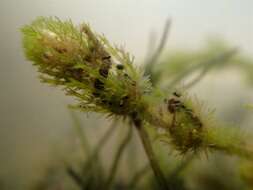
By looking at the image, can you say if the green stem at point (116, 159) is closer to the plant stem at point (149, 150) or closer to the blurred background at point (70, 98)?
the blurred background at point (70, 98)

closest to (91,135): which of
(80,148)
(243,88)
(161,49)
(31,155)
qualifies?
(80,148)

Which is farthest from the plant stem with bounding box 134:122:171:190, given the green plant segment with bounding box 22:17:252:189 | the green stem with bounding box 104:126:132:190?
the green stem with bounding box 104:126:132:190

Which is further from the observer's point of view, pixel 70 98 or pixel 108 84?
pixel 70 98

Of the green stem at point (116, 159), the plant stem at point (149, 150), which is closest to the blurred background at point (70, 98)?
the green stem at point (116, 159)

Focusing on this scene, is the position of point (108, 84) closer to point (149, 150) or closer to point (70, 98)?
point (149, 150)

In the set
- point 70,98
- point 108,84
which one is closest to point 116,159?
point 70,98

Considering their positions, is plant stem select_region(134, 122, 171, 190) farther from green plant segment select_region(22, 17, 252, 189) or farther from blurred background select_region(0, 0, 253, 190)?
blurred background select_region(0, 0, 253, 190)
